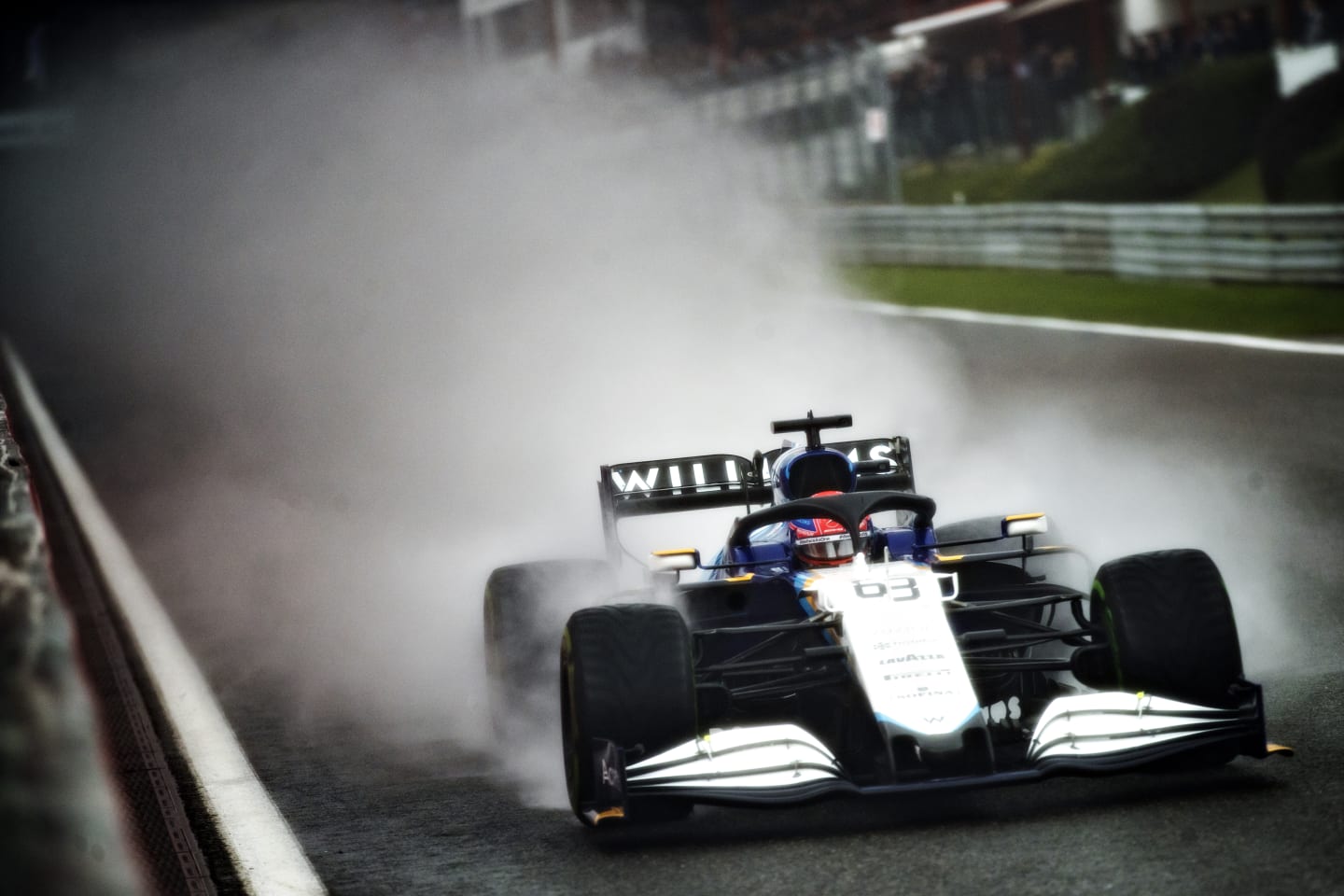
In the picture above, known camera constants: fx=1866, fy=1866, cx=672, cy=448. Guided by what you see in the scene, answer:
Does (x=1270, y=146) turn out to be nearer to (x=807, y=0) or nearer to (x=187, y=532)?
(x=187, y=532)

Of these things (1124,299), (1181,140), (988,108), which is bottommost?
(1124,299)

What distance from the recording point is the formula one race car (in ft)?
18.2

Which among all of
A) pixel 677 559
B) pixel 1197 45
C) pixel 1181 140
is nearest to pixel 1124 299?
pixel 1181 140

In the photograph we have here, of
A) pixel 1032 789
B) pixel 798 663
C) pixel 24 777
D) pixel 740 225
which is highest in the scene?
pixel 740 225

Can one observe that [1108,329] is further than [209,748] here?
Yes

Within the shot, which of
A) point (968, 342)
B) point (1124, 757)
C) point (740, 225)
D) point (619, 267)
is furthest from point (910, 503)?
point (740, 225)

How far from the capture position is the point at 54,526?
15.3 meters

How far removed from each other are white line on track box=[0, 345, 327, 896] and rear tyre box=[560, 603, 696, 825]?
2.89ft

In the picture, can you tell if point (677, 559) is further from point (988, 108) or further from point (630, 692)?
point (988, 108)

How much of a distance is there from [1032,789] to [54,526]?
37.0ft

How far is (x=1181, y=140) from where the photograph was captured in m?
30.1

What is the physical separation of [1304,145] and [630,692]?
2251 cm

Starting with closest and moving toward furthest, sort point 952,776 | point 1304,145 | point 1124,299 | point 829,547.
A: point 952,776 → point 829,547 → point 1124,299 → point 1304,145

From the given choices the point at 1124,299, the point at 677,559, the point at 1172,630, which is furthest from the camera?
the point at 1124,299
